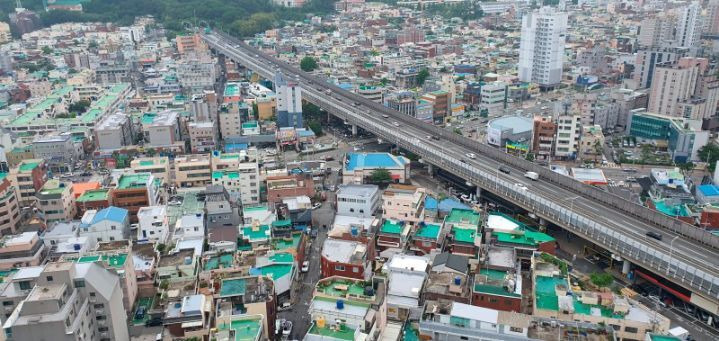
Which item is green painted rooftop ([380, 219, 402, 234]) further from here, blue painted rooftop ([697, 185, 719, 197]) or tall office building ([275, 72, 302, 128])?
tall office building ([275, 72, 302, 128])

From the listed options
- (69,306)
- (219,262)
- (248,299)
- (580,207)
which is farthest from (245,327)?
(580,207)

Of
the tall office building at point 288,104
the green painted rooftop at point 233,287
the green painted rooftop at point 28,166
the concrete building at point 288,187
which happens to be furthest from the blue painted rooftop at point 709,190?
the green painted rooftop at point 28,166

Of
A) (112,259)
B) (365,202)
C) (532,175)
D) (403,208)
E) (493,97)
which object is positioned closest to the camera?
(112,259)

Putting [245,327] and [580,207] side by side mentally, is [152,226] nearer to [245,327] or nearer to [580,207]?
[245,327]

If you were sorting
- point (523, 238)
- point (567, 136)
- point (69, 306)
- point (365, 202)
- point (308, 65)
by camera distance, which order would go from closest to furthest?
point (69, 306) → point (523, 238) → point (365, 202) → point (567, 136) → point (308, 65)

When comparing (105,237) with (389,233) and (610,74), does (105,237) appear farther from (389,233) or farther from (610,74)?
(610,74)

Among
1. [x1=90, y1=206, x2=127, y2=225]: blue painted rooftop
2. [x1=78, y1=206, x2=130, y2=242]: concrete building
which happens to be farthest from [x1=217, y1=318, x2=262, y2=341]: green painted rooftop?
[x1=90, y1=206, x2=127, y2=225]: blue painted rooftop

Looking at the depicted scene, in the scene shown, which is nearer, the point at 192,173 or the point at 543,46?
the point at 192,173
